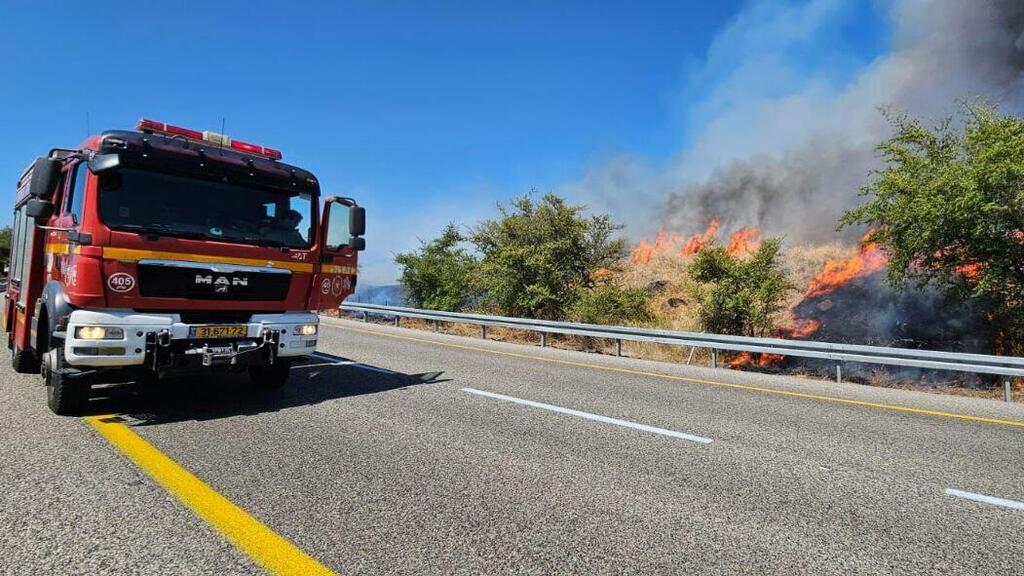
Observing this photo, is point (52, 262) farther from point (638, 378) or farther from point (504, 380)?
point (638, 378)

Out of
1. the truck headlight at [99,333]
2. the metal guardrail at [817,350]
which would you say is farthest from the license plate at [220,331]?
the metal guardrail at [817,350]

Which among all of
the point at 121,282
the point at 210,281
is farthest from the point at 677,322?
the point at 121,282

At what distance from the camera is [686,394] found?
782 centimetres

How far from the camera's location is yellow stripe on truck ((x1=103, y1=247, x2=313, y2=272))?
504 centimetres

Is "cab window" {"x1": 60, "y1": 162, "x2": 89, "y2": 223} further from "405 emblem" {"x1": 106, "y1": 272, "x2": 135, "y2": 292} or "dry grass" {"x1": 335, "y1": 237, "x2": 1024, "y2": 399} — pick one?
"dry grass" {"x1": 335, "y1": 237, "x2": 1024, "y2": 399}

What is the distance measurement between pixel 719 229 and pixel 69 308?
36.9m

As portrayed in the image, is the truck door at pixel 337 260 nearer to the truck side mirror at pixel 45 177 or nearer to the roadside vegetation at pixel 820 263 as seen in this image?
the truck side mirror at pixel 45 177

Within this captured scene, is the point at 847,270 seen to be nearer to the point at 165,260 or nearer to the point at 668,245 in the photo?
the point at 668,245

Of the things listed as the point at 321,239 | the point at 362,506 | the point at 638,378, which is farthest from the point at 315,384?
the point at 638,378

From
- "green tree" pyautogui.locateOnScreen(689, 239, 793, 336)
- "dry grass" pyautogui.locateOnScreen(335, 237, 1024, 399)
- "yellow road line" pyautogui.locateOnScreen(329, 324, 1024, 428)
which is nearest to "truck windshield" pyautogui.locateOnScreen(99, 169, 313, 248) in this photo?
"yellow road line" pyautogui.locateOnScreen(329, 324, 1024, 428)

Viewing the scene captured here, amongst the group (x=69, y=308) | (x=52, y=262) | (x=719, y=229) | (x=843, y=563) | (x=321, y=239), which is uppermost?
(x=719, y=229)

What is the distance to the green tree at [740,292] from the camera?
639 inches

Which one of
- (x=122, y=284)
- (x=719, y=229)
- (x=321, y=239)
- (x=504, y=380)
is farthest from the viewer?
(x=719, y=229)

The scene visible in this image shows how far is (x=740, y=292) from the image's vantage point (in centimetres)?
1636
